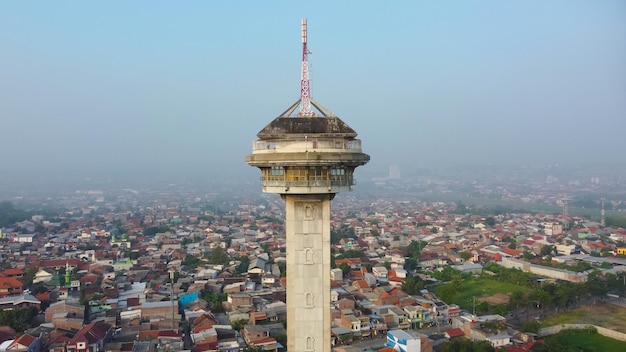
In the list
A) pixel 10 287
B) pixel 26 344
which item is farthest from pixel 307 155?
pixel 10 287

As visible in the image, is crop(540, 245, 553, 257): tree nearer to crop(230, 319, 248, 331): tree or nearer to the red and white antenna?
crop(230, 319, 248, 331): tree

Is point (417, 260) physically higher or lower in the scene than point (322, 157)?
lower

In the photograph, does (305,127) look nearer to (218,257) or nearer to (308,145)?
(308,145)

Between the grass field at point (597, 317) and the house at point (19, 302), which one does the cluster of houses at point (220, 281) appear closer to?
the house at point (19, 302)

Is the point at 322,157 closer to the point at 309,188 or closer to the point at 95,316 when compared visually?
the point at 309,188

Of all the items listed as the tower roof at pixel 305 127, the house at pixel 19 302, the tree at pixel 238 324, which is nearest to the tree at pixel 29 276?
the house at pixel 19 302

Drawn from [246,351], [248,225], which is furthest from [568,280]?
[248,225]
